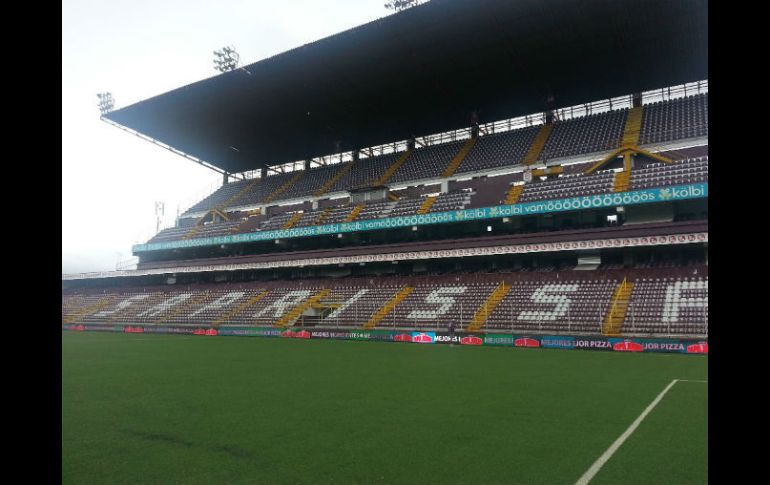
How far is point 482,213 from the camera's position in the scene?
37.1 meters

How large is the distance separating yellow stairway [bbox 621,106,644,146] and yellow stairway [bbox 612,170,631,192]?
3644 mm

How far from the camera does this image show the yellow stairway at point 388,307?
3569cm

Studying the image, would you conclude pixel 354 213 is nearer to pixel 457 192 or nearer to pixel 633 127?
pixel 457 192

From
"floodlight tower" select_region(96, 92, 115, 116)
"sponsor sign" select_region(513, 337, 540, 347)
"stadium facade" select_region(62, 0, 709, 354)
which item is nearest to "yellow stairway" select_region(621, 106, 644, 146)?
"stadium facade" select_region(62, 0, 709, 354)

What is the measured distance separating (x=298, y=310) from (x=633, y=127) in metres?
30.2

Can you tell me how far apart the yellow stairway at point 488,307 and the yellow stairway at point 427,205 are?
31.0ft

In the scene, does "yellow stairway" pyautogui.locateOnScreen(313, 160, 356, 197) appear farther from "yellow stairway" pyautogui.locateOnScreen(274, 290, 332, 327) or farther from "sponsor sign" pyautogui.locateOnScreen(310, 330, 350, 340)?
"sponsor sign" pyautogui.locateOnScreen(310, 330, 350, 340)

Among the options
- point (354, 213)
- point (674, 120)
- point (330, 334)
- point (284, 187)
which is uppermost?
point (674, 120)

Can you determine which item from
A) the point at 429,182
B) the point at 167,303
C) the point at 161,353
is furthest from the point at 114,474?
the point at 167,303

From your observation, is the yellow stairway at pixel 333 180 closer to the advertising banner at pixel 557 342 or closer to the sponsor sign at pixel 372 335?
the sponsor sign at pixel 372 335

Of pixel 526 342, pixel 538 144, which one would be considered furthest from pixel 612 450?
pixel 538 144

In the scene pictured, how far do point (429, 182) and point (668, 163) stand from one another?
19.3 metres

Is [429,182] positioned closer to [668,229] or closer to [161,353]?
[668,229]

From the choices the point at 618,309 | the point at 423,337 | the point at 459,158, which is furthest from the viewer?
the point at 459,158
